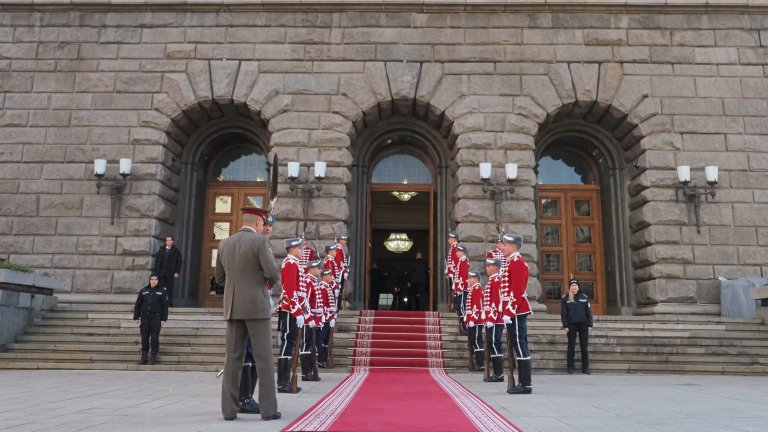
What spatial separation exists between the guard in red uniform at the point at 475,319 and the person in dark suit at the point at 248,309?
17.8 ft

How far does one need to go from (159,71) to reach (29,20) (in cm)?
392

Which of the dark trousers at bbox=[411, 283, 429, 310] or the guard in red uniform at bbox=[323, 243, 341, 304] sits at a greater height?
the guard in red uniform at bbox=[323, 243, 341, 304]

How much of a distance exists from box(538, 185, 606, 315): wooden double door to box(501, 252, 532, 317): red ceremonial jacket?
7717mm

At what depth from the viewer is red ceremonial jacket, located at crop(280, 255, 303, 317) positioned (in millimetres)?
7488

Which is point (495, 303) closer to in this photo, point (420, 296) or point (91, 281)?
point (420, 296)

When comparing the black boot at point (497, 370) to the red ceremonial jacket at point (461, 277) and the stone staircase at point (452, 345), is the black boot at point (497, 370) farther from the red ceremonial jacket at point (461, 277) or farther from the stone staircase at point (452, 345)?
the red ceremonial jacket at point (461, 277)

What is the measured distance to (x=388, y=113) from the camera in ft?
48.5

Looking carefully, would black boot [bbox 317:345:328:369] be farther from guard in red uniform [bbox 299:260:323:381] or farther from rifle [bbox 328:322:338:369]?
guard in red uniform [bbox 299:260:323:381]

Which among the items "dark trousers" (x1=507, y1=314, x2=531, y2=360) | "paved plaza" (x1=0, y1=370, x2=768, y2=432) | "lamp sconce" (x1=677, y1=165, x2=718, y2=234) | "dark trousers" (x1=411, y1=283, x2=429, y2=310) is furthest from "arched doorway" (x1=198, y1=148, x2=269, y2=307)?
"lamp sconce" (x1=677, y1=165, x2=718, y2=234)

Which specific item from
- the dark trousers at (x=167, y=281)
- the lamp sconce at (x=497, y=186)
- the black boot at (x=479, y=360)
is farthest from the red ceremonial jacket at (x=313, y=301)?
the lamp sconce at (x=497, y=186)

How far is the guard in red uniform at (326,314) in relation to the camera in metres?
9.41

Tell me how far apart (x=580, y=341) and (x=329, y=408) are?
21.3ft

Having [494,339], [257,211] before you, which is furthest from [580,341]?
[257,211]

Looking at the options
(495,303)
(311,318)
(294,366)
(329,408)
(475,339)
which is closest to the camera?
(329,408)
